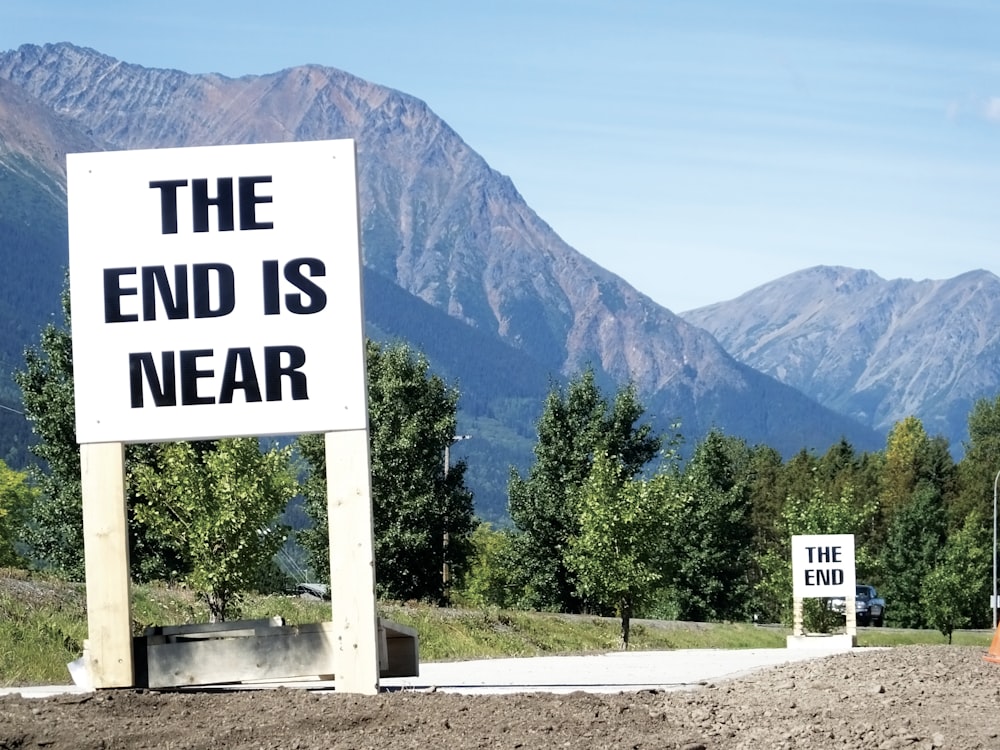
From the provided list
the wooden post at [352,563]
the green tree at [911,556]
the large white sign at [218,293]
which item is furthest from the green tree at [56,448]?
the green tree at [911,556]

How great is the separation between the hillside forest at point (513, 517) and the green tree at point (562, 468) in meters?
Answer: 0.08

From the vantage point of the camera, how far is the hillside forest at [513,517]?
25.3 meters

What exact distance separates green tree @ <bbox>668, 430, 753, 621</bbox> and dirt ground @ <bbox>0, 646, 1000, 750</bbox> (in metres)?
60.7

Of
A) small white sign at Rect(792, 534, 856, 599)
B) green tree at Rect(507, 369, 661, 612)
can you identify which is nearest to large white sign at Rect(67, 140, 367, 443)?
small white sign at Rect(792, 534, 856, 599)

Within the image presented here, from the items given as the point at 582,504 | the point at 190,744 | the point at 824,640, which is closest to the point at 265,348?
the point at 190,744

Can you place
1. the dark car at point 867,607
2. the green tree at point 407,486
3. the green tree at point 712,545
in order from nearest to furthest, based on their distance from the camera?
the green tree at point 407,486
the dark car at point 867,607
the green tree at point 712,545

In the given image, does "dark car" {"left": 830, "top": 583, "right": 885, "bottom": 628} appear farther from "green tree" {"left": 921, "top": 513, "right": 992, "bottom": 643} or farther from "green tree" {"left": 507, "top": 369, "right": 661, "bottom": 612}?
"green tree" {"left": 507, "top": 369, "right": 661, "bottom": 612}

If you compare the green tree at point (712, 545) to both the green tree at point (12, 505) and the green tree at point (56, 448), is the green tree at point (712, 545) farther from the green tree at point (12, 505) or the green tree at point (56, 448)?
the green tree at point (12, 505)

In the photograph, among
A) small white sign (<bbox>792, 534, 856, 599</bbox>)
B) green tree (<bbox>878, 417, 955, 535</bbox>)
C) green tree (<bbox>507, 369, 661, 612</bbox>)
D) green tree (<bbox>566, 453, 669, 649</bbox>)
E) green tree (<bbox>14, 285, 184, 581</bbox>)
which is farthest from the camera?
green tree (<bbox>878, 417, 955, 535</bbox>)

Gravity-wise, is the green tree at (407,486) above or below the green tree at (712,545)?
above

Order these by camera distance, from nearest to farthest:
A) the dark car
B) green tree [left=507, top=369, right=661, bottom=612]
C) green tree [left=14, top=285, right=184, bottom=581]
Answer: green tree [left=14, top=285, right=184, bottom=581]
the dark car
green tree [left=507, top=369, right=661, bottom=612]

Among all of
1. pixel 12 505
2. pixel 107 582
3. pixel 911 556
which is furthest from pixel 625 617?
pixel 12 505

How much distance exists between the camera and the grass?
17922mm

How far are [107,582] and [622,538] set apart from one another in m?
24.9
